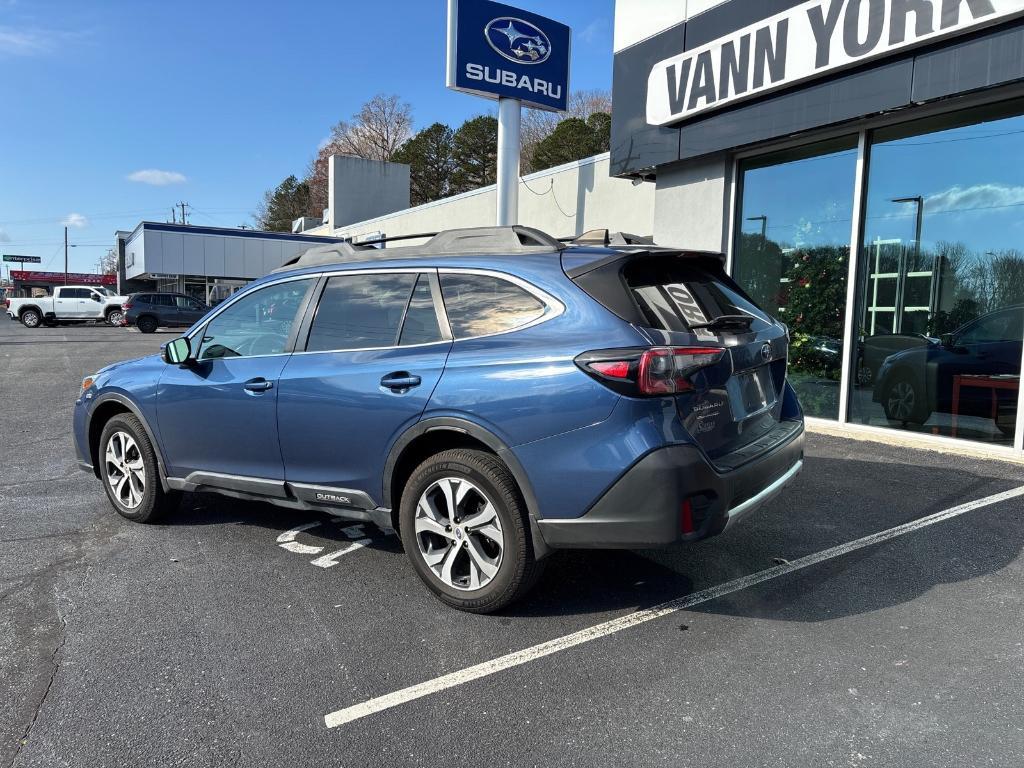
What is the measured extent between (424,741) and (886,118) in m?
7.45

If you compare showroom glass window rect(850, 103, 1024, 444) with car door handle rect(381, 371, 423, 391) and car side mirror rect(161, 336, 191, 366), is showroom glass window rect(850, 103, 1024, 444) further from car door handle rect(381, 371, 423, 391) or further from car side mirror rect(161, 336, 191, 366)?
car side mirror rect(161, 336, 191, 366)

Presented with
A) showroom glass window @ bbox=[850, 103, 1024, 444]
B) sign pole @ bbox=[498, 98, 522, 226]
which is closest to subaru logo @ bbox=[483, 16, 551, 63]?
sign pole @ bbox=[498, 98, 522, 226]

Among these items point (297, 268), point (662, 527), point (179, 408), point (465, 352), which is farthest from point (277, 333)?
point (662, 527)

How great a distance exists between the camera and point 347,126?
218ft

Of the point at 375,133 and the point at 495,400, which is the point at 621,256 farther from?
the point at 375,133

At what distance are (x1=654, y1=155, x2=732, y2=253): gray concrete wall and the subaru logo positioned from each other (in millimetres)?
4959

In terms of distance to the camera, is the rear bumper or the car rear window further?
the car rear window

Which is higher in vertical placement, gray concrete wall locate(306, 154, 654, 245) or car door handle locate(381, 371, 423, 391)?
gray concrete wall locate(306, 154, 654, 245)

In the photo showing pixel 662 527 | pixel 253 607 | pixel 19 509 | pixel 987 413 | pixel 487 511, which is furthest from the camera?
pixel 987 413

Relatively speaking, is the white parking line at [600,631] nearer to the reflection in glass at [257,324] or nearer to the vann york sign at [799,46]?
the reflection in glass at [257,324]

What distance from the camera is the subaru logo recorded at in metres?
12.9

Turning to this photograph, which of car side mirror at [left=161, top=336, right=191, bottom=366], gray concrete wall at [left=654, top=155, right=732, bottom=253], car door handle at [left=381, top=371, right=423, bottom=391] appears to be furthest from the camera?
gray concrete wall at [left=654, top=155, right=732, bottom=253]

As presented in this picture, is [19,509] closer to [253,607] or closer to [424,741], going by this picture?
[253,607]

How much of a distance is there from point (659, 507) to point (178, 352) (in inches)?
127
